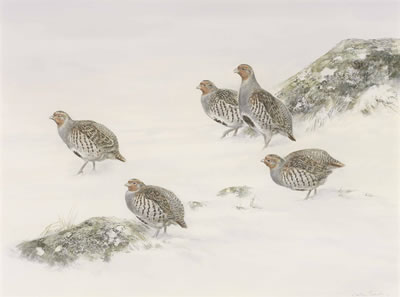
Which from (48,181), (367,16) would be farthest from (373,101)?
(48,181)

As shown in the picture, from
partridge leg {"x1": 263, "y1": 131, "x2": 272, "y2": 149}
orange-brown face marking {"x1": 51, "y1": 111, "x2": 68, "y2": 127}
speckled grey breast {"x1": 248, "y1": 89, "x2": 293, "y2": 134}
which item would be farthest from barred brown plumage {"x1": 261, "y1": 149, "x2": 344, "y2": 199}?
orange-brown face marking {"x1": 51, "y1": 111, "x2": 68, "y2": 127}

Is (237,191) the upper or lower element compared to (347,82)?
lower

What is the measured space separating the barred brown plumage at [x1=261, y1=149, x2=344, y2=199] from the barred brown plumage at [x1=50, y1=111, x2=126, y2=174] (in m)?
1.33

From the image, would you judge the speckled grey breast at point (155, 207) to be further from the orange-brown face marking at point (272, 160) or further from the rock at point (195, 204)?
the orange-brown face marking at point (272, 160)

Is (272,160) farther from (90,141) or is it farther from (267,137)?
(90,141)

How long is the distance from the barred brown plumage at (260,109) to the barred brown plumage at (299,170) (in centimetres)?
25

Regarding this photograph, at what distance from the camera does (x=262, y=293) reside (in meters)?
5.88

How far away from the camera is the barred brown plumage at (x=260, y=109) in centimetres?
637

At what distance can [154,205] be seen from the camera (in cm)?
588

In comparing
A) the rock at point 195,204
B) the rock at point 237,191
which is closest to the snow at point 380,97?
the rock at point 237,191

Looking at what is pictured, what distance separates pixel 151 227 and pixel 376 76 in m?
2.59

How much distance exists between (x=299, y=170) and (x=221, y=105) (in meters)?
0.95

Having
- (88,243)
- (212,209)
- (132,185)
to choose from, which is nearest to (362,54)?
(212,209)

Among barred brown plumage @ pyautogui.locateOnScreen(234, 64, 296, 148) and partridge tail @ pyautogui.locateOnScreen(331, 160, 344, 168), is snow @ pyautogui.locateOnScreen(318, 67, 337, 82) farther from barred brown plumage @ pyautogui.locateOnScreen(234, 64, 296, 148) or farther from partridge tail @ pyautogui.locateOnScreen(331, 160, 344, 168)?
partridge tail @ pyautogui.locateOnScreen(331, 160, 344, 168)
